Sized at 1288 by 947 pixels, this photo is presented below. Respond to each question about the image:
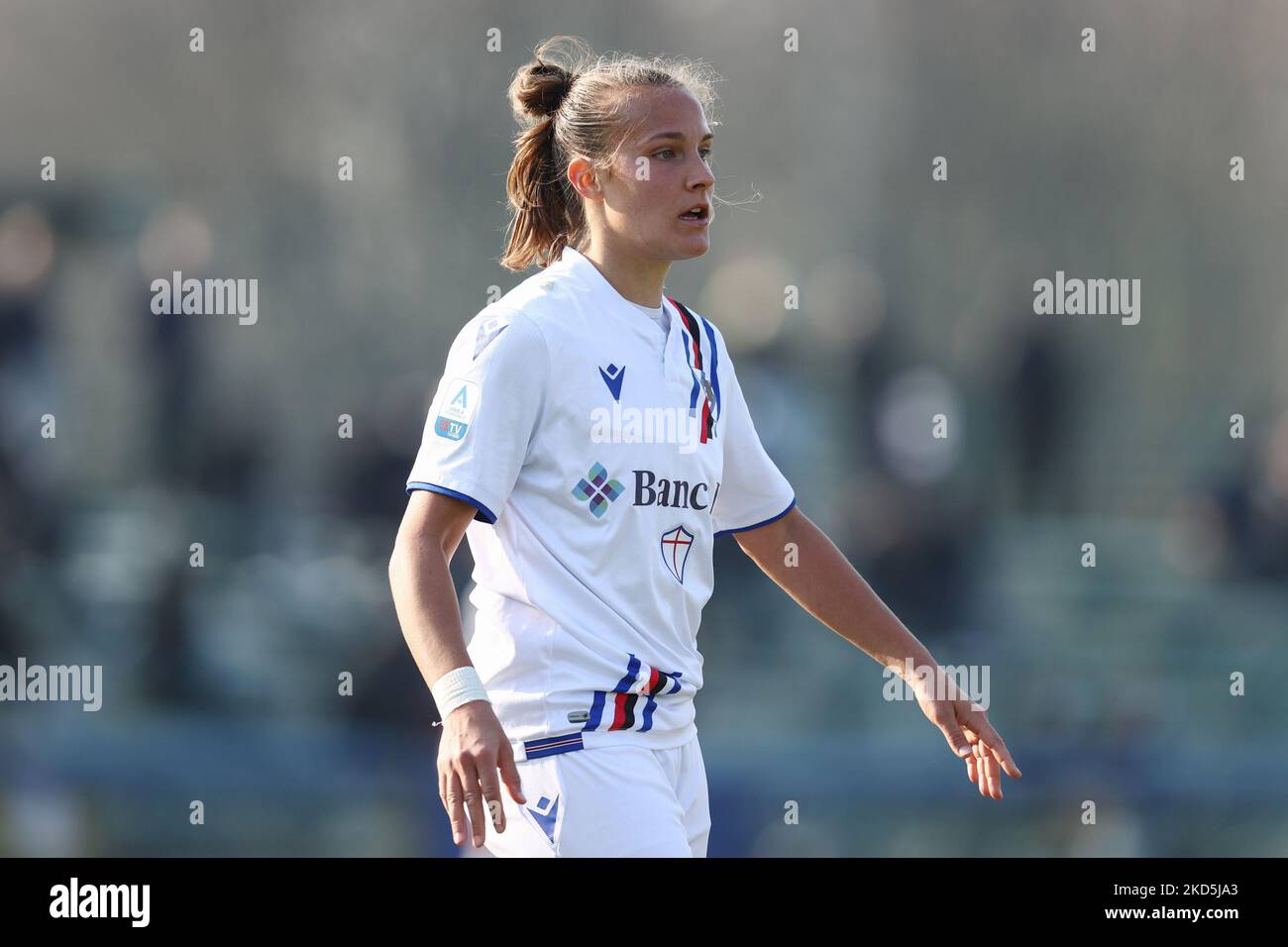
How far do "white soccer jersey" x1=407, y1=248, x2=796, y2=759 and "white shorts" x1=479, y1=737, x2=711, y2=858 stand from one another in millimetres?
34

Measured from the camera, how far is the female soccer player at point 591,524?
2332mm

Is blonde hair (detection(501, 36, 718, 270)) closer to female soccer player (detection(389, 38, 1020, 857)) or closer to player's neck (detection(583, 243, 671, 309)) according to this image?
female soccer player (detection(389, 38, 1020, 857))

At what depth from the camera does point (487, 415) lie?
236cm

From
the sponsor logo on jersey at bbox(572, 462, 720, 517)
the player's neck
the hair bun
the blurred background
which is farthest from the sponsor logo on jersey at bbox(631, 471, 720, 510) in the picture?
the blurred background

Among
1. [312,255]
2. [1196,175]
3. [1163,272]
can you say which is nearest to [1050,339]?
[1163,272]

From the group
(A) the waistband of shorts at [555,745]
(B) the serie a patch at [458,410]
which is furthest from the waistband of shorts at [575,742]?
(B) the serie a patch at [458,410]

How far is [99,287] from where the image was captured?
20.1ft

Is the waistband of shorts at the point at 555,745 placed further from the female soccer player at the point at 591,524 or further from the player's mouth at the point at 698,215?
the player's mouth at the point at 698,215

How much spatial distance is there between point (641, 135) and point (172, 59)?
4.19 metres

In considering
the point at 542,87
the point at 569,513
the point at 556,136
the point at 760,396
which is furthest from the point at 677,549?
the point at 760,396

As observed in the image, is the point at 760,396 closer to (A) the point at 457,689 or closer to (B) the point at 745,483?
(B) the point at 745,483

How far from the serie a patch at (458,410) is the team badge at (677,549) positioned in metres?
0.38

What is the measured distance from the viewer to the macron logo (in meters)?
2.49

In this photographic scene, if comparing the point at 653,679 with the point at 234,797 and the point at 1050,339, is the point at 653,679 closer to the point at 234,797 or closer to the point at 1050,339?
the point at 234,797
